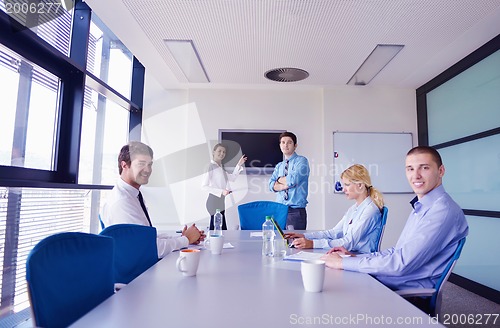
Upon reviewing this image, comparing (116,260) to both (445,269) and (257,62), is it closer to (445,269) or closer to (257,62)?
(445,269)

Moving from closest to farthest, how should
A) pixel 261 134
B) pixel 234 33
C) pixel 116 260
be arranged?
pixel 116 260, pixel 234 33, pixel 261 134

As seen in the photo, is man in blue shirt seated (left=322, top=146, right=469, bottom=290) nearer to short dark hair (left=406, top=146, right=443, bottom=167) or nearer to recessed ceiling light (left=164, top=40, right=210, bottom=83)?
short dark hair (left=406, top=146, right=443, bottom=167)

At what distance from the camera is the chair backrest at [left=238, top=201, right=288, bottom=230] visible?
3068 millimetres

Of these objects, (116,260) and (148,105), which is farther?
(148,105)

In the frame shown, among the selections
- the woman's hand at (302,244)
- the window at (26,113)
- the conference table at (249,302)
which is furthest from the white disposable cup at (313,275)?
the window at (26,113)

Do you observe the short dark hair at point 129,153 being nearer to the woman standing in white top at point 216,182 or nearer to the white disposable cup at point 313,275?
the white disposable cup at point 313,275

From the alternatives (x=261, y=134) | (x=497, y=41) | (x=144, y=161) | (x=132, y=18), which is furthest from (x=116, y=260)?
(x=497, y=41)

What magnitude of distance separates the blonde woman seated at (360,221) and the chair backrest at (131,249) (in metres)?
0.86

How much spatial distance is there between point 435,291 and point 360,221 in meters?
0.63

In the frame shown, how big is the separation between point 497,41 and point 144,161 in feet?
12.5

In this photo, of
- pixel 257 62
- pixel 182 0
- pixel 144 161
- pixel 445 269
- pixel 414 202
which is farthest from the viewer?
pixel 257 62

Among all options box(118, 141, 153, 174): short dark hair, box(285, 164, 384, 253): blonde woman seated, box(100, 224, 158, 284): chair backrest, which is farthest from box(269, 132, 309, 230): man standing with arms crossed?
box(100, 224, 158, 284): chair backrest

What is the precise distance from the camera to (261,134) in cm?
485

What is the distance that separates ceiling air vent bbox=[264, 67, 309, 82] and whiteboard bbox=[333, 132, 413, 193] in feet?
3.62
